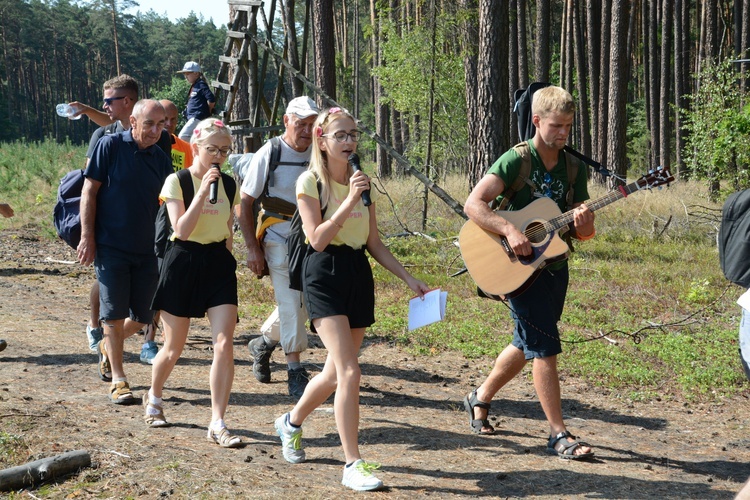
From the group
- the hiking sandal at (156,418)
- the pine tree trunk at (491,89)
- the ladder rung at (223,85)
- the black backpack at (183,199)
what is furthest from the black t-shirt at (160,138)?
the pine tree trunk at (491,89)

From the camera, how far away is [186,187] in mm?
5168

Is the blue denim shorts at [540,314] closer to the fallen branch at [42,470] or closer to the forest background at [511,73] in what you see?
the fallen branch at [42,470]

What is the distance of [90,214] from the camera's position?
5945 mm

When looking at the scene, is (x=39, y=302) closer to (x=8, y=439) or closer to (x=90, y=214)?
(x=90, y=214)

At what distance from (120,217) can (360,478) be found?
2846 millimetres

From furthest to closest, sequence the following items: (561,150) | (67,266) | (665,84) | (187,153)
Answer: (665,84) → (67,266) → (187,153) → (561,150)

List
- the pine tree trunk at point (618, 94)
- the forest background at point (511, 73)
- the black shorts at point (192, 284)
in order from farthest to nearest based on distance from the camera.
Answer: the pine tree trunk at point (618, 94)
the forest background at point (511, 73)
the black shorts at point (192, 284)

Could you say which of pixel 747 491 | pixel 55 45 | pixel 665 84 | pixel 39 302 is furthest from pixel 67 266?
pixel 55 45

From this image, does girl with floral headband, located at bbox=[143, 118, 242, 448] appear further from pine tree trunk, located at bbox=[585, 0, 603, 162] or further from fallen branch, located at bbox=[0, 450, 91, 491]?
pine tree trunk, located at bbox=[585, 0, 603, 162]

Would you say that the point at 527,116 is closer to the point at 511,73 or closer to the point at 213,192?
the point at 213,192

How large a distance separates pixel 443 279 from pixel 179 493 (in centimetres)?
696

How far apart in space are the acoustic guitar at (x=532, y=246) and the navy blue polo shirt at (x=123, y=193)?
2.41 m

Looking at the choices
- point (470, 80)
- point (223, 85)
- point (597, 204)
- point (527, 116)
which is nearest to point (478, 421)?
point (597, 204)

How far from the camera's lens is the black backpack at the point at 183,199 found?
16.9 feet
